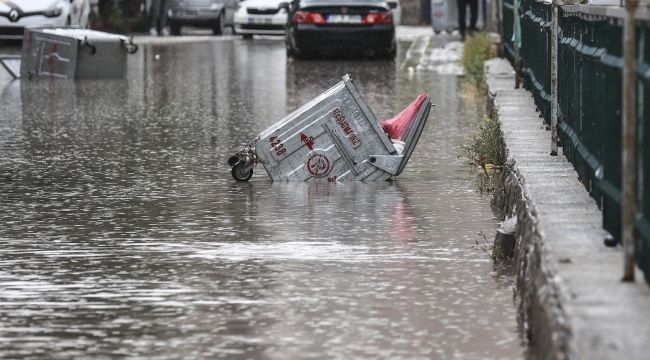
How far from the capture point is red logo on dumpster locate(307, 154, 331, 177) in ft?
39.3

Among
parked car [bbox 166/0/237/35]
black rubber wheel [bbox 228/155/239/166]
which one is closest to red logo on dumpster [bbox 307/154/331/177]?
black rubber wheel [bbox 228/155/239/166]

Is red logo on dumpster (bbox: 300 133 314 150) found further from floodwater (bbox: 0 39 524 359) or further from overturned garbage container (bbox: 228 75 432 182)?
floodwater (bbox: 0 39 524 359)

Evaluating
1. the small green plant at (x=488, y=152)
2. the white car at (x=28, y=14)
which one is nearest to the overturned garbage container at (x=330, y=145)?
the small green plant at (x=488, y=152)

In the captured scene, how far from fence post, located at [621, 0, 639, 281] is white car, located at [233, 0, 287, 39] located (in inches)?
1262

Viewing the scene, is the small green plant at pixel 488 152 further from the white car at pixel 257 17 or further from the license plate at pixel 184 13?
the license plate at pixel 184 13

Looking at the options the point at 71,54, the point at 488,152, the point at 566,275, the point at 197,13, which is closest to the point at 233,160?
the point at 488,152

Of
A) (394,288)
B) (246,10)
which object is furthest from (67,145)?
(246,10)

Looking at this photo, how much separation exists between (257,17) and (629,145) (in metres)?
32.4

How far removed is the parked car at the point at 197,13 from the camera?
40.1 meters

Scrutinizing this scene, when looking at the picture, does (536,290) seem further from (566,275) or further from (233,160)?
(233,160)

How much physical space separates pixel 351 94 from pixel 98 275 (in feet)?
12.6

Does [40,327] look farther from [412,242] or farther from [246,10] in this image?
[246,10]

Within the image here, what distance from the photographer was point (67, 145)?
15.0m

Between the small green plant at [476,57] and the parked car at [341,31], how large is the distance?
3.79 m
